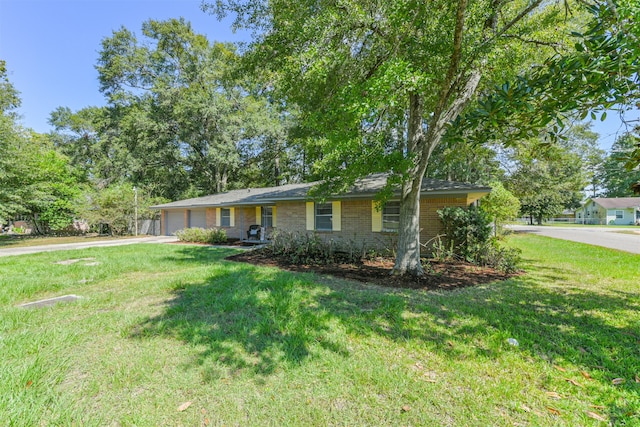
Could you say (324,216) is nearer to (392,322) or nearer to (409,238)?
(409,238)

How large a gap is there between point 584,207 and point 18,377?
66.5m

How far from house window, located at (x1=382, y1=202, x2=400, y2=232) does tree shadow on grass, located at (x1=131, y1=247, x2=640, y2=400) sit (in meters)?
4.96

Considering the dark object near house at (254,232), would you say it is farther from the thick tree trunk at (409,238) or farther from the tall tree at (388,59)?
the thick tree trunk at (409,238)

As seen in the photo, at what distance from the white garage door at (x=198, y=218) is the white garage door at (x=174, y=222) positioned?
3.93ft

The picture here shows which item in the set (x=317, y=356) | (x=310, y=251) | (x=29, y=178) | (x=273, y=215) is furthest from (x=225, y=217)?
(x=317, y=356)

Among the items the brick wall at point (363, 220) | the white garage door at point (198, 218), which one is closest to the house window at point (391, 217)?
the brick wall at point (363, 220)

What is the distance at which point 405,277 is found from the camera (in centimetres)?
669

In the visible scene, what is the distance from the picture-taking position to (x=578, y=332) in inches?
147

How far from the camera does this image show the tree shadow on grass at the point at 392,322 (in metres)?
3.13

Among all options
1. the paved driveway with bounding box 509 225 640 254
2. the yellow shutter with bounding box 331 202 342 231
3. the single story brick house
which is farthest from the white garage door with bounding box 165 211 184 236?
the paved driveway with bounding box 509 225 640 254

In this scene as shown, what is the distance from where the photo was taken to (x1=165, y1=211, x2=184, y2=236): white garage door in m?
21.2

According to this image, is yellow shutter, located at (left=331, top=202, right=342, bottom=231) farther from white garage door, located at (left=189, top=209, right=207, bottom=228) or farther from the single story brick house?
white garage door, located at (left=189, top=209, right=207, bottom=228)

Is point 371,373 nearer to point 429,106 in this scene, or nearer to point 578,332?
point 578,332

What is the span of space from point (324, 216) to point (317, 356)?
31.3ft
